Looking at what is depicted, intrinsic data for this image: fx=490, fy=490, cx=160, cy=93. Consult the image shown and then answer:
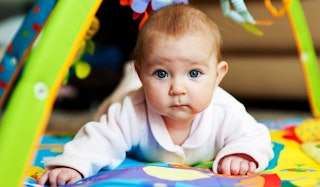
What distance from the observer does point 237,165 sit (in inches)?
31.5

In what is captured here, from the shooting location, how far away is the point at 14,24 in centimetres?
232

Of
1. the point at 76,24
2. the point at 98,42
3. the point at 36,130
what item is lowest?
the point at 36,130

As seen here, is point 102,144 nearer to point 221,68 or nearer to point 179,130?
point 179,130

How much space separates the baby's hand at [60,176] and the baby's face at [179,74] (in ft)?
0.56

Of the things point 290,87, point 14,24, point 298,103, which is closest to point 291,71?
point 290,87

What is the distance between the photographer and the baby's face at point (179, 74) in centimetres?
78

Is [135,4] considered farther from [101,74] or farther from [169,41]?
[101,74]

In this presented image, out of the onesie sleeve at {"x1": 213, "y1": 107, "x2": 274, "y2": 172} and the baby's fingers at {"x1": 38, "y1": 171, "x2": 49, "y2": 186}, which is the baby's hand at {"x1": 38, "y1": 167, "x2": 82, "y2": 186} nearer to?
the baby's fingers at {"x1": 38, "y1": 171, "x2": 49, "y2": 186}

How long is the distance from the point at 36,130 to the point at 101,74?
5.27 feet

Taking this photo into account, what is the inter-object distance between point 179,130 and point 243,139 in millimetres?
114

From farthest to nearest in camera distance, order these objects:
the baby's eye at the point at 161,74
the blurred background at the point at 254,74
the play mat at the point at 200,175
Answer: the blurred background at the point at 254,74 < the baby's eye at the point at 161,74 < the play mat at the point at 200,175

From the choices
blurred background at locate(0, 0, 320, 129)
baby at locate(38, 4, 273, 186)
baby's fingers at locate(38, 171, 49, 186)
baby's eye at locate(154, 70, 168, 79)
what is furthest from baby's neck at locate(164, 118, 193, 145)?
blurred background at locate(0, 0, 320, 129)

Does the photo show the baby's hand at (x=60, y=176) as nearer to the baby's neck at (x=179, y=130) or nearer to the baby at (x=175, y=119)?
the baby at (x=175, y=119)

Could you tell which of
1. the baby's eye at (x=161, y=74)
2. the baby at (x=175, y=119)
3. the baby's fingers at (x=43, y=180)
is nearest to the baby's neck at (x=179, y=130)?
the baby at (x=175, y=119)
